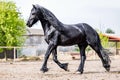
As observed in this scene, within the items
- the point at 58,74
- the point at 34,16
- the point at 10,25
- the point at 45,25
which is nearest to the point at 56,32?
the point at 45,25

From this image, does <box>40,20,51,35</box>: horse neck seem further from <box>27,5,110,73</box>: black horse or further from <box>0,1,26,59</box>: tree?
<box>0,1,26,59</box>: tree

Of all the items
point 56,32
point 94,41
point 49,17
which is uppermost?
point 49,17

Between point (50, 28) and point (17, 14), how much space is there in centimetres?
2811

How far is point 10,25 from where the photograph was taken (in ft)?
134

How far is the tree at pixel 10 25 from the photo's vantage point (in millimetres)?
39969

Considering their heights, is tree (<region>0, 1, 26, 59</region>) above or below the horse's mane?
below

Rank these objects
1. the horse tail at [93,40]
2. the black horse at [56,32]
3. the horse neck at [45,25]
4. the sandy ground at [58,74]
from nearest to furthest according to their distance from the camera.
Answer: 1. the sandy ground at [58,74]
2. the black horse at [56,32]
3. the horse neck at [45,25]
4. the horse tail at [93,40]

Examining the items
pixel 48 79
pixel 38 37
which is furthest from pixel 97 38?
pixel 38 37

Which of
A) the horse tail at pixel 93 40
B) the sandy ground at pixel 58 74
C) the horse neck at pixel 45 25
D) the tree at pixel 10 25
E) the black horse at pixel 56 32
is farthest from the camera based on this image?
the tree at pixel 10 25

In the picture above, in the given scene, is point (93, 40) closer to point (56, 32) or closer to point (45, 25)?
point (56, 32)

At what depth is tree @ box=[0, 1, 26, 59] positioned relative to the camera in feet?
131

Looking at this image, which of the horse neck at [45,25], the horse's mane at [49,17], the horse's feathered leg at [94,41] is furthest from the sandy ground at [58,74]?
the horse's mane at [49,17]

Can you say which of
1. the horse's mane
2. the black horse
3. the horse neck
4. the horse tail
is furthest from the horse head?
the horse tail

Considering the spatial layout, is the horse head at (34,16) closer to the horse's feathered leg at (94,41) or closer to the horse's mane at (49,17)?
the horse's mane at (49,17)
